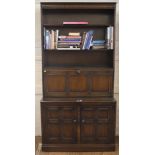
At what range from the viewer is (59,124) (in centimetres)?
393

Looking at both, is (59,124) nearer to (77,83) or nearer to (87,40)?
(77,83)

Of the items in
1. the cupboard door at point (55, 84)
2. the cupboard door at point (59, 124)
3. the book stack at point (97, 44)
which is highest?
the book stack at point (97, 44)

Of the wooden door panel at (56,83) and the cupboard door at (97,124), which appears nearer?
the cupboard door at (97,124)

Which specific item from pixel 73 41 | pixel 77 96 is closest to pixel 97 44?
pixel 73 41

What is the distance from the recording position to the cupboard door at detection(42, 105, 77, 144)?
3893 millimetres

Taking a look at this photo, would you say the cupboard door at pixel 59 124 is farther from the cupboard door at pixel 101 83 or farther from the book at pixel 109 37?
the book at pixel 109 37

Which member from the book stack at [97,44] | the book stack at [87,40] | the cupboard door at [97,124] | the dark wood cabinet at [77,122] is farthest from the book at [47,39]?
the cupboard door at [97,124]

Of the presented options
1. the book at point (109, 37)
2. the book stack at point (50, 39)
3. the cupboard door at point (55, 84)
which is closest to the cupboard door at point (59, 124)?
the cupboard door at point (55, 84)

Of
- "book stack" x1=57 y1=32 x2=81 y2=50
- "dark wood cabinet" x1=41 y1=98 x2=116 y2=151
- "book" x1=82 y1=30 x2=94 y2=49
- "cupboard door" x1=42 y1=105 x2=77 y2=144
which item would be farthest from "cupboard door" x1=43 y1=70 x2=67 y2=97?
"book" x1=82 y1=30 x2=94 y2=49

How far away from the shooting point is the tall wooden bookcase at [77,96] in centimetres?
388

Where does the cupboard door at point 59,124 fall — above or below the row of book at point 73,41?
below

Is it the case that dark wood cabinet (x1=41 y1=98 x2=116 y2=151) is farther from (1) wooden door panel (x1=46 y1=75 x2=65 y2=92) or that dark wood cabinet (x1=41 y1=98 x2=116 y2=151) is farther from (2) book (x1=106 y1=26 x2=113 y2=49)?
(2) book (x1=106 y1=26 x2=113 y2=49)
